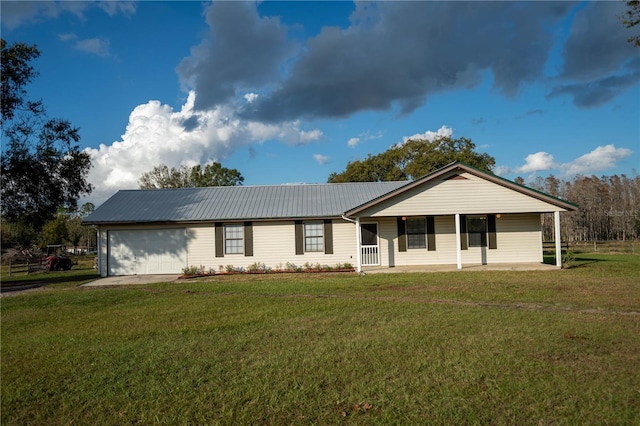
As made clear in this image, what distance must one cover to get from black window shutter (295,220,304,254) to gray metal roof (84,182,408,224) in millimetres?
469

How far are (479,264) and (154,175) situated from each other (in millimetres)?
39019

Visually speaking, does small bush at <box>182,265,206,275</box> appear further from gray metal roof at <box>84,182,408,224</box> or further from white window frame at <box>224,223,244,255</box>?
gray metal roof at <box>84,182,408,224</box>

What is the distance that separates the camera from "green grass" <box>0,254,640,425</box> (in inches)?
171

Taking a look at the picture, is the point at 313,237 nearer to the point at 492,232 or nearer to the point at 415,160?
the point at 492,232

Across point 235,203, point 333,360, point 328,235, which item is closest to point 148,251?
point 235,203

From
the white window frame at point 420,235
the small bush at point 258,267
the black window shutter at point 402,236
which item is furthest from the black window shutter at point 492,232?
the small bush at point 258,267

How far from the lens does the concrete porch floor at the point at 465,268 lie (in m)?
17.4

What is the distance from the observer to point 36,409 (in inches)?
179

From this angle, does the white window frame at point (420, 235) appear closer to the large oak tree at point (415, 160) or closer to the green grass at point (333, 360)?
the green grass at point (333, 360)

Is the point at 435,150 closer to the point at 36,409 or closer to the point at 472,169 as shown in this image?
the point at 472,169

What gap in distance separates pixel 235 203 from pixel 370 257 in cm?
699

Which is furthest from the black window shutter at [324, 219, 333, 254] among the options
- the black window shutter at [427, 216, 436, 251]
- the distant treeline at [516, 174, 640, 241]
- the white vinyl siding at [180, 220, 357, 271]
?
the distant treeline at [516, 174, 640, 241]

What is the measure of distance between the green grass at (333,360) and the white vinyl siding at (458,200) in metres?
6.77

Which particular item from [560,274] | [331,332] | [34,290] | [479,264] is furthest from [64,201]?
[560,274]
